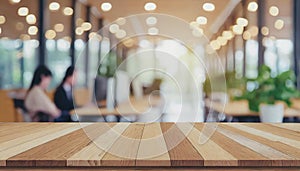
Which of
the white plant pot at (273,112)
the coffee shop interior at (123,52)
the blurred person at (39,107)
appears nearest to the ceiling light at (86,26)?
the coffee shop interior at (123,52)

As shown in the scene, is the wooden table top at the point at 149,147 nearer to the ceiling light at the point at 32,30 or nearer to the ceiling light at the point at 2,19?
the ceiling light at the point at 2,19

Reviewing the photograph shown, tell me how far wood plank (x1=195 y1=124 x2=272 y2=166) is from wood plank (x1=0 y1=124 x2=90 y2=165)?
425 millimetres

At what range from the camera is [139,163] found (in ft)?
2.62

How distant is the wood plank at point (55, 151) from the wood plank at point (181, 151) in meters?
0.20

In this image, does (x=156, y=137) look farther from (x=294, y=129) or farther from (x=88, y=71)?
(x=88, y=71)

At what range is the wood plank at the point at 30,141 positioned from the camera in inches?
34.1

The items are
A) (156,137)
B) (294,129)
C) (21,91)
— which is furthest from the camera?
(21,91)

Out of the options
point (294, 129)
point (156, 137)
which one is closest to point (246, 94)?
point (294, 129)

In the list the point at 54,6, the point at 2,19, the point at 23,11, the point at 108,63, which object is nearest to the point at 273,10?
the point at 54,6

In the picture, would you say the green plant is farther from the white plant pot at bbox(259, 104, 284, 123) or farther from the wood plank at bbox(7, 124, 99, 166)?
the wood plank at bbox(7, 124, 99, 166)

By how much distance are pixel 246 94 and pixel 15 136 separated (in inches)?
108

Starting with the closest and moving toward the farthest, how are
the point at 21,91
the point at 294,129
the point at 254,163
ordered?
the point at 254,163 < the point at 294,129 < the point at 21,91

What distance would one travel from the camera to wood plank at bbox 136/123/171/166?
0.80 m

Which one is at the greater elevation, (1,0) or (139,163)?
(1,0)
